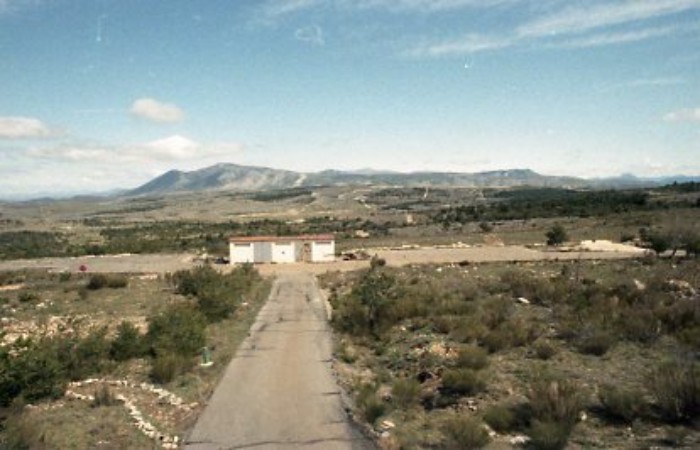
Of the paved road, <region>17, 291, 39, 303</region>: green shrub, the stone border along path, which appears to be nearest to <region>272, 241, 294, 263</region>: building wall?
<region>17, 291, 39, 303</region>: green shrub

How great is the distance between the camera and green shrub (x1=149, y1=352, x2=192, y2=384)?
1703cm

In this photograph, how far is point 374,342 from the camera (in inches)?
857

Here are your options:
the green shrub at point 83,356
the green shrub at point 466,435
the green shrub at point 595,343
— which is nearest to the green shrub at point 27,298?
the green shrub at point 83,356

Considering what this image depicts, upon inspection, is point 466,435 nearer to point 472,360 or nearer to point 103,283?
point 472,360

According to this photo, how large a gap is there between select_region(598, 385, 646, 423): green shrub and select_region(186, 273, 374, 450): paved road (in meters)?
4.70

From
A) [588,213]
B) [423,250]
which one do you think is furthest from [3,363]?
[588,213]

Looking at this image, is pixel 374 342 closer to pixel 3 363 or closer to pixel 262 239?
pixel 3 363

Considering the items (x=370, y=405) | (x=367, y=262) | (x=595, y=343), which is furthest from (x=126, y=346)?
(x=367, y=262)

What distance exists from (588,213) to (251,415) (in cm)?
8793

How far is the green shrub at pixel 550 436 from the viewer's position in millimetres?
10641

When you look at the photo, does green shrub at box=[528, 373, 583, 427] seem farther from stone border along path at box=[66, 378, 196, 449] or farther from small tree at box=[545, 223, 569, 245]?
small tree at box=[545, 223, 569, 245]

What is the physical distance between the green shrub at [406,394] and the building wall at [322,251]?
45966 mm

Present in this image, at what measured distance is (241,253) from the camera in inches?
2400

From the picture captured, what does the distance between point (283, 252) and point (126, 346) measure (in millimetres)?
40944
